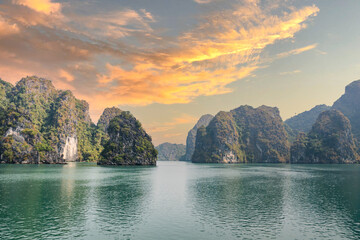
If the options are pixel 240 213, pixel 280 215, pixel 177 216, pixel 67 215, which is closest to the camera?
pixel 67 215

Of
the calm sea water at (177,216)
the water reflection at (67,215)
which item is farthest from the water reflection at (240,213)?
the water reflection at (67,215)

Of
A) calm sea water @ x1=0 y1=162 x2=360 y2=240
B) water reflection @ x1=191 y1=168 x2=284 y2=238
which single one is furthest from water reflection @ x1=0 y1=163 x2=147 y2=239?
water reflection @ x1=191 y1=168 x2=284 y2=238

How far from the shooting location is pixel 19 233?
1220 inches

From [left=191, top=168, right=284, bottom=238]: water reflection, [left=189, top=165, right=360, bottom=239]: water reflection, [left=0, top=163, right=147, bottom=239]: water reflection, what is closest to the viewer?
[left=0, top=163, right=147, bottom=239]: water reflection

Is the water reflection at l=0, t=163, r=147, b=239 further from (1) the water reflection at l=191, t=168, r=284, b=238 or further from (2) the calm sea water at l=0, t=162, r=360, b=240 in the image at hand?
(1) the water reflection at l=191, t=168, r=284, b=238

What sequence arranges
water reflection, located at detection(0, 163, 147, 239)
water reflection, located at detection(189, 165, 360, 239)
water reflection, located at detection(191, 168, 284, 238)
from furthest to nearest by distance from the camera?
water reflection, located at detection(191, 168, 284, 238), water reflection, located at detection(189, 165, 360, 239), water reflection, located at detection(0, 163, 147, 239)

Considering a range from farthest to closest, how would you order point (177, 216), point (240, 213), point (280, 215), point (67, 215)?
1. point (240, 213)
2. point (280, 215)
3. point (177, 216)
4. point (67, 215)

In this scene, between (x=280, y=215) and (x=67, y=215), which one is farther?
(x=280, y=215)

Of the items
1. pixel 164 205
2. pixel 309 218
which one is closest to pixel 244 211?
pixel 309 218

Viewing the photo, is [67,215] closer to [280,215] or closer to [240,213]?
[240,213]

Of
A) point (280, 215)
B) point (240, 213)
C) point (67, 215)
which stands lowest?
point (280, 215)

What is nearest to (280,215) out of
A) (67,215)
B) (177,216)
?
(177,216)

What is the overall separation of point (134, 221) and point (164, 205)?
42.8 feet

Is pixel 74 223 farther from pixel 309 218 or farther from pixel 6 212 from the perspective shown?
pixel 309 218
